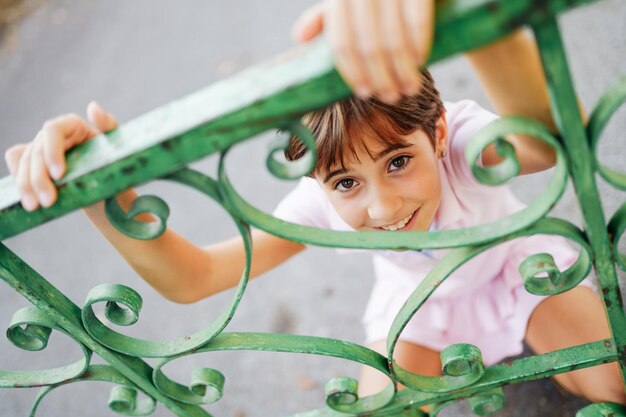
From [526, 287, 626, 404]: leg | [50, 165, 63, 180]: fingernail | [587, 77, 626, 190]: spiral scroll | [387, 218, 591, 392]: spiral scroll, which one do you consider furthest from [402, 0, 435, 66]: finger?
[526, 287, 626, 404]: leg

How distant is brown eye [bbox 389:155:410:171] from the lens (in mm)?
1253

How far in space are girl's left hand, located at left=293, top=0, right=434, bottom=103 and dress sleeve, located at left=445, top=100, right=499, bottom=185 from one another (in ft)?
2.52

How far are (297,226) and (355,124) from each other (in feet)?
1.21

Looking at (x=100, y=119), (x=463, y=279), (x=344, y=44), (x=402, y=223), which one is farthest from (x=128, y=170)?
(x=463, y=279)

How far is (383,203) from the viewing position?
1253mm

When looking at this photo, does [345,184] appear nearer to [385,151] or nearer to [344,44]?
[385,151]

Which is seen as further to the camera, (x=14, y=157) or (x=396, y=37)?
(x=14, y=157)

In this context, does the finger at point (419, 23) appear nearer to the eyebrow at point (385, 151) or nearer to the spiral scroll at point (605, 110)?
the spiral scroll at point (605, 110)

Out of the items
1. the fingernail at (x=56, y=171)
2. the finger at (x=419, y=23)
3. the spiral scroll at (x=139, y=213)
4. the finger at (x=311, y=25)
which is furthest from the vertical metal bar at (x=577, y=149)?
the fingernail at (x=56, y=171)

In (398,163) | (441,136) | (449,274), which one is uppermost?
(441,136)

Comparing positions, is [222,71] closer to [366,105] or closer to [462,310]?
[462,310]

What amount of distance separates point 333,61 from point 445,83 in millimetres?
2176

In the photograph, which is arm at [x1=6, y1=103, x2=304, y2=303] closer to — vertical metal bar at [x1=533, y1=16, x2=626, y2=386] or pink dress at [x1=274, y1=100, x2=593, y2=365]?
pink dress at [x1=274, y1=100, x2=593, y2=365]

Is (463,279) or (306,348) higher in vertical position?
(463,279)
